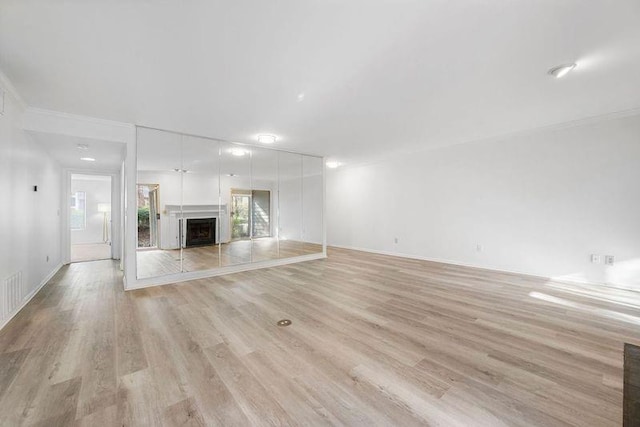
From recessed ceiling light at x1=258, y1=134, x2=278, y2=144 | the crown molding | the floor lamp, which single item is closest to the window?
the floor lamp

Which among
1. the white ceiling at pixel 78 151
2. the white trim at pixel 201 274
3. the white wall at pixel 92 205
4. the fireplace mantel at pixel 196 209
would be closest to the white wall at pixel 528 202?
the white trim at pixel 201 274

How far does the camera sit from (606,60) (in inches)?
93.0

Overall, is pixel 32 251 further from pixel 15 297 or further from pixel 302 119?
pixel 302 119

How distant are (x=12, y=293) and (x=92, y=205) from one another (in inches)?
324

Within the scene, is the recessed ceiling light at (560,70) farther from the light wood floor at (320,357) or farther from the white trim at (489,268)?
the white trim at (489,268)

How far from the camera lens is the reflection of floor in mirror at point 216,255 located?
4.11m

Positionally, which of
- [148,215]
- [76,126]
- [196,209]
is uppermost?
[76,126]

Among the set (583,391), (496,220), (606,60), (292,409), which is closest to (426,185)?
(496,220)

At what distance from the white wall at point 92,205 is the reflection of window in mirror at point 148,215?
23.2ft

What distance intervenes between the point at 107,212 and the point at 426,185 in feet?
36.2

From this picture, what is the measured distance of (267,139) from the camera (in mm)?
4676

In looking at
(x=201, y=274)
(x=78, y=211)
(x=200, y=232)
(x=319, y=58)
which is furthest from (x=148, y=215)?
(x=78, y=211)

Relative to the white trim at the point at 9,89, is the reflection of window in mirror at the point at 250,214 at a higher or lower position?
lower

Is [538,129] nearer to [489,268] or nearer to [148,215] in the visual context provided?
[489,268]
